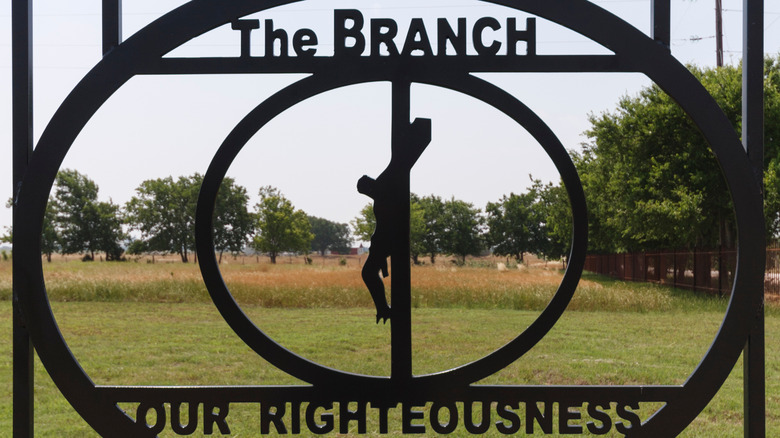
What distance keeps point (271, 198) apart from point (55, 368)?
44.5m

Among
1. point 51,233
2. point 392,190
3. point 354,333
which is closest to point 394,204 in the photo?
point 392,190

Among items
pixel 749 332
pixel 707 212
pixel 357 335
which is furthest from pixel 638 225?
pixel 749 332

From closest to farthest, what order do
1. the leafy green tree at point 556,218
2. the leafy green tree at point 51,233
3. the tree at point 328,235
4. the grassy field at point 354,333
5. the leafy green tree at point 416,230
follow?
the grassy field at point 354,333 → the leafy green tree at point 556,218 → the leafy green tree at point 416,230 → the leafy green tree at point 51,233 → the tree at point 328,235

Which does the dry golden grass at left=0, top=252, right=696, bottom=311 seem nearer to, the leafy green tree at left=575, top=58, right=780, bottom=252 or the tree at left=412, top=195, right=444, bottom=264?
the leafy green tree at left=575, top=58, right=780, bottom=252

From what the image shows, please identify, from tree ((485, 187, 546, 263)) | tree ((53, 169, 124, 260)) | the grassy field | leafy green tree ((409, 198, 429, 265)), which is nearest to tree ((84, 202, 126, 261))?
tree ((53, 169, 124, 260))

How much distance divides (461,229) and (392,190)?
5232 cm

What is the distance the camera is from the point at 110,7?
183 inches

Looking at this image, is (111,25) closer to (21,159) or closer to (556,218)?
(21,159)

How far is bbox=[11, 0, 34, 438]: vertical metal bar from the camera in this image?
448cm

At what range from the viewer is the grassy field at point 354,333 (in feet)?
28.0

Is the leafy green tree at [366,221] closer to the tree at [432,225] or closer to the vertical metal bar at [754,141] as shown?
the tree at [432,225]

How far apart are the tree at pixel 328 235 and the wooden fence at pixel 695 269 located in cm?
5179

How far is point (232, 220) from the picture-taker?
5384 cm

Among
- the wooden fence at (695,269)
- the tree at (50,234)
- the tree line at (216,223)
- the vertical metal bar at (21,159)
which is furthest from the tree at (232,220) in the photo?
the vertical metal bar at (21,159)
